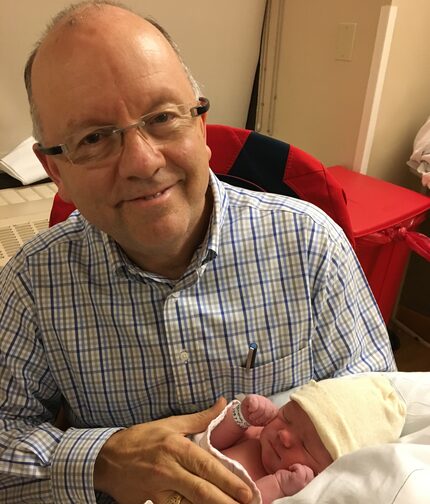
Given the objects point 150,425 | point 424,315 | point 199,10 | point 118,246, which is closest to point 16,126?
point 199,10

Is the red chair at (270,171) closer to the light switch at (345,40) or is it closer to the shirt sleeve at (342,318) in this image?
the shirt sleeve at (342,318)

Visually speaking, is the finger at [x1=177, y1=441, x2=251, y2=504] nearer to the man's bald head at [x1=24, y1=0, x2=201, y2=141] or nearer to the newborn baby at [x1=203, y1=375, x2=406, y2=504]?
the newborn baby at [x1=203, y1=375, x2=406, y2=504]

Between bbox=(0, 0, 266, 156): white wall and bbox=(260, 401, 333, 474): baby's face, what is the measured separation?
1557 mm

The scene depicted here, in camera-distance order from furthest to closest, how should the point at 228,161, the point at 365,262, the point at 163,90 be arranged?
1. the point at 365,262
2. the point at 228,161
3. the point at 163,90

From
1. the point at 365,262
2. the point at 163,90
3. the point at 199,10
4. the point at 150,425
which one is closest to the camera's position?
the point at 163,90

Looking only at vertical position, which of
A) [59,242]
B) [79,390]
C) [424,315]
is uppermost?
[59,242]

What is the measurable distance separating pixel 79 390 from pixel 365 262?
1.19 meters

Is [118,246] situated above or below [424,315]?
above

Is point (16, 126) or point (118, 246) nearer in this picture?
point (118, 246)

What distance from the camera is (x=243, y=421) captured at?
93cm

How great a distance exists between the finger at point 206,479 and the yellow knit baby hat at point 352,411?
0.55ft

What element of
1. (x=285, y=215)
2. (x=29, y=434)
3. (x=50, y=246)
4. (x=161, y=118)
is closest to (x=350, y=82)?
(x=285, y=215)

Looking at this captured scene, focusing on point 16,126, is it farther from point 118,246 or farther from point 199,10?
point 118,246

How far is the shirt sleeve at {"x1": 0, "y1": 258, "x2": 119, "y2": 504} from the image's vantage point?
93 cm
